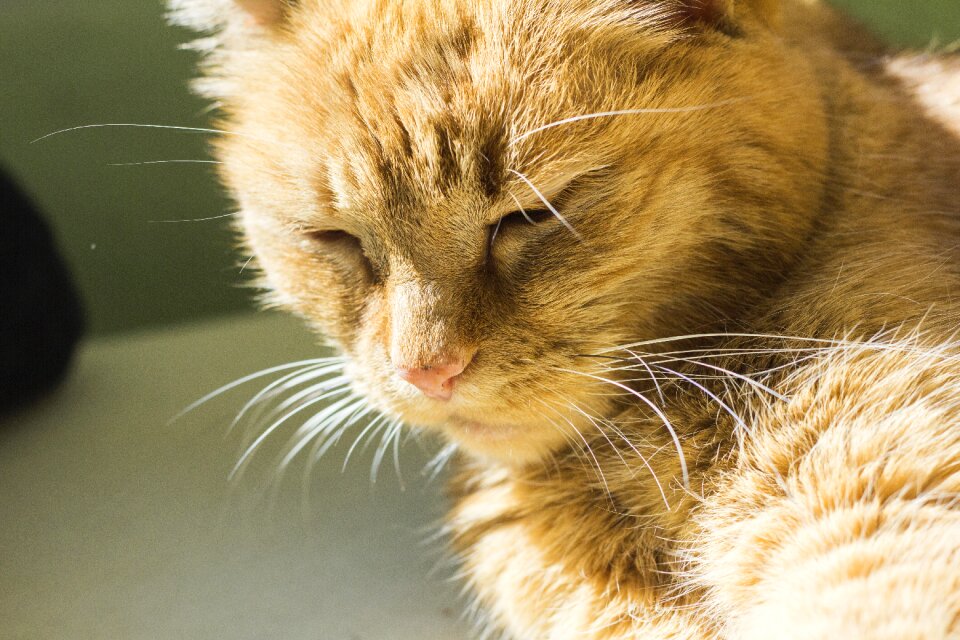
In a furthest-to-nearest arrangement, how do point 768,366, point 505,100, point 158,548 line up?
point 158,548, point 768,366, point 505,100

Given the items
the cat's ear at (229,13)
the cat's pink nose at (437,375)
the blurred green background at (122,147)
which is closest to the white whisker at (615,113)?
the cat's pink nose at (437,375)

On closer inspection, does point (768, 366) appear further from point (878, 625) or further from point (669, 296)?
point (878, 625)

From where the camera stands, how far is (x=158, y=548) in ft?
4.44

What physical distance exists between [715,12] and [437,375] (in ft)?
1.73

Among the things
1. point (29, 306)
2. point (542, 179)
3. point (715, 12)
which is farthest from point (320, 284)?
point (29, 306)

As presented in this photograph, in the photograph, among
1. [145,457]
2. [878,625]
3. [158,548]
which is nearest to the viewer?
[878,625]

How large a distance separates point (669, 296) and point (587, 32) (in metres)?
0.33

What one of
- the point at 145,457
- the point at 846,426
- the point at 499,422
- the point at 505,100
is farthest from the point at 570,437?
the point at 145,457

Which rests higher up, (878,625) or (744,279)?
(744,279)

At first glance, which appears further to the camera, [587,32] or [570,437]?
[570,437]

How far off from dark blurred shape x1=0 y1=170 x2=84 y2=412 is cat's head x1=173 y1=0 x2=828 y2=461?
0.84 meters

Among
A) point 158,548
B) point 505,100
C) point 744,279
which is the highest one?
point 505,100

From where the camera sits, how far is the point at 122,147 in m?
1.76

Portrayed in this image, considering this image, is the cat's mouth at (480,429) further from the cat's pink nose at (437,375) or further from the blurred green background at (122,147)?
the blurred green background at (122,147)
